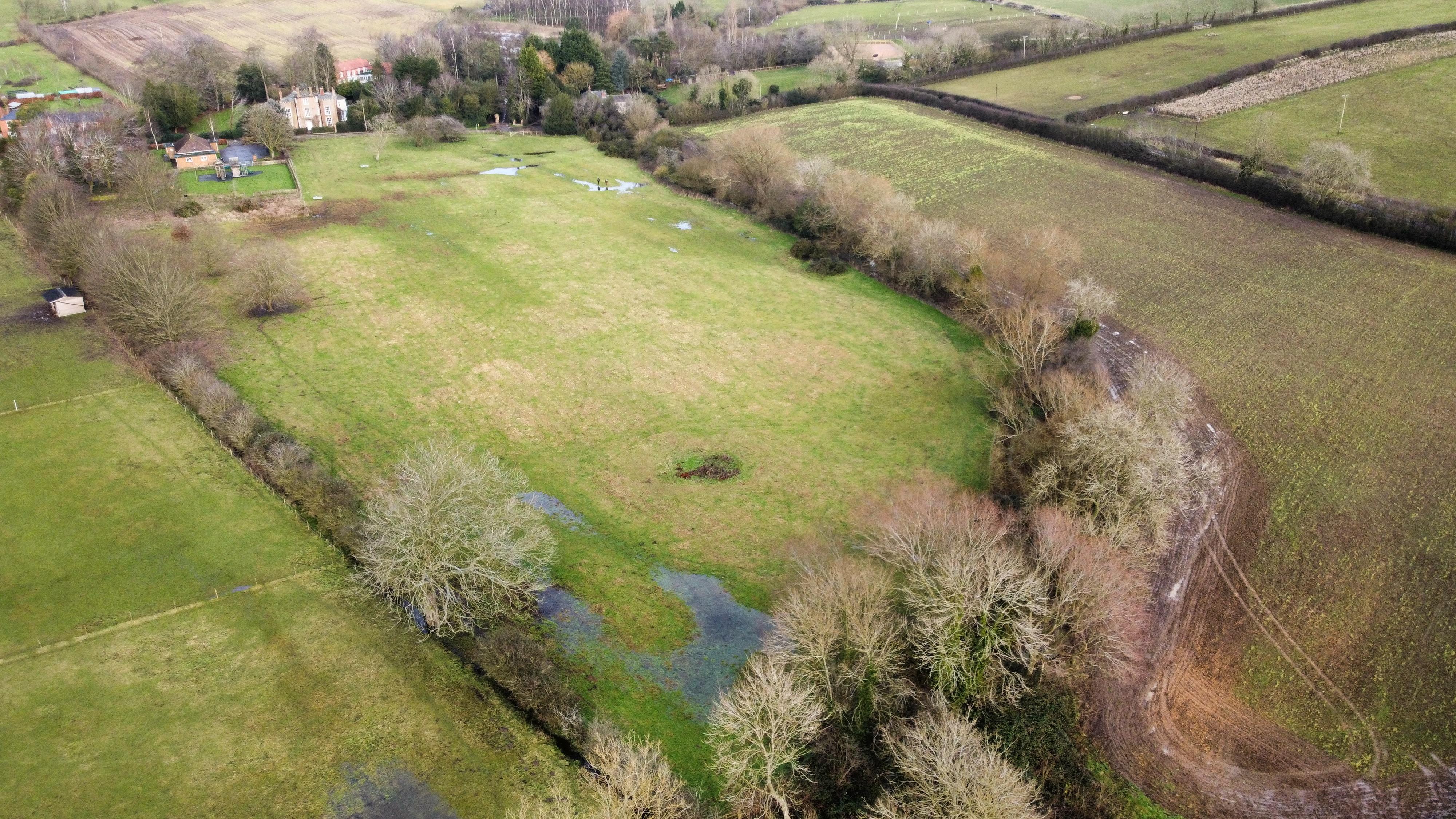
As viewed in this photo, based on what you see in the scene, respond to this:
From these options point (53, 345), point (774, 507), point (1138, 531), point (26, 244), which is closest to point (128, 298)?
point (53, 345)

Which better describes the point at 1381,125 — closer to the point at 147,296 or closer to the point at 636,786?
the point at 636,786

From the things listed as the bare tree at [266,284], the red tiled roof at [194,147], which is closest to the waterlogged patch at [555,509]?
the bare tree at [266,284]

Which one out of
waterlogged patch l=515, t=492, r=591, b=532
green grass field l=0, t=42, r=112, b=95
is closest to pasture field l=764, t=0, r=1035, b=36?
green grass field l=0, t=42, r=112, b=95

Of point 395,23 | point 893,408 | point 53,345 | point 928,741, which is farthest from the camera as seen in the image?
point 395,23

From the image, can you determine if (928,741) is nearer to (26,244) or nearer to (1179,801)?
(1179,801)

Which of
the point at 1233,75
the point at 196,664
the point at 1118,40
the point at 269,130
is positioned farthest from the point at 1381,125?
the point at 269,130

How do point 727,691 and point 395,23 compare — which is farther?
point 395,23

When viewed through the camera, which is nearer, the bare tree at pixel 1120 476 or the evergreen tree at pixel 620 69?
the bare tree at pixel 1120 476

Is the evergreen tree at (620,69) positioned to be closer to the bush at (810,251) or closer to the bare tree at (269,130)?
the bare tree at (269,130)
